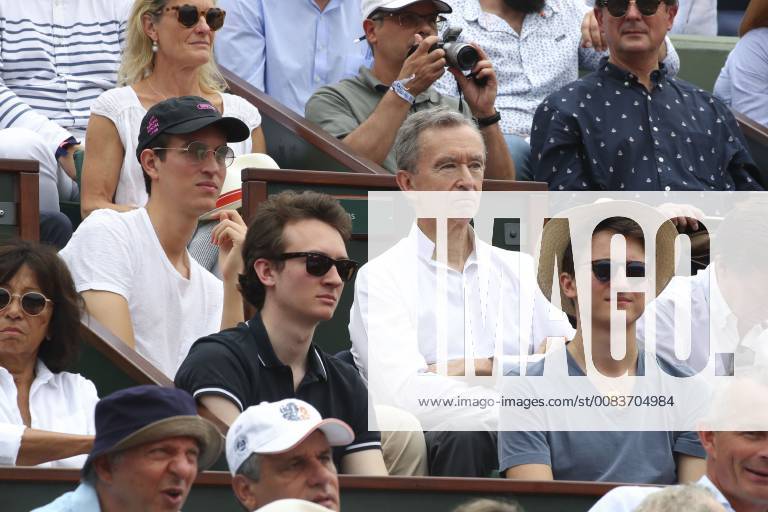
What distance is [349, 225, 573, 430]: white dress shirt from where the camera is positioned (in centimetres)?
500

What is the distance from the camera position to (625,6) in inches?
252

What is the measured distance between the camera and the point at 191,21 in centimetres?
616

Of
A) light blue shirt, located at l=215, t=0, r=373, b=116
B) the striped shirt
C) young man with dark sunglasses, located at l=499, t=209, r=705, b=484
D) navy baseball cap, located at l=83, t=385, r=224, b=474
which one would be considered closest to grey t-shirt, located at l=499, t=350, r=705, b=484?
young man with dark sunglasses, located at l=499, t=209, r=705, b=484

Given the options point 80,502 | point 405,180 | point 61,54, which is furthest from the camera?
point 61,54

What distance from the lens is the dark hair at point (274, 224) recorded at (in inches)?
183

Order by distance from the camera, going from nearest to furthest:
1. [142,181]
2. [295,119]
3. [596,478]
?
[596,478] → [142,181] → [295,119]

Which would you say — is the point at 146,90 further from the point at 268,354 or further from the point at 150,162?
the point at 268,354

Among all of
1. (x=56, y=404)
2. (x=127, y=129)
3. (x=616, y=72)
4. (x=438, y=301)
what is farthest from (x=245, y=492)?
(x=616, y=72)

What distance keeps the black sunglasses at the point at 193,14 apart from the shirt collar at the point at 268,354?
1889 millimetres

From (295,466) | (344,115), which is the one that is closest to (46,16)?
(344,115)

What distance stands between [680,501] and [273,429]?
86 cm

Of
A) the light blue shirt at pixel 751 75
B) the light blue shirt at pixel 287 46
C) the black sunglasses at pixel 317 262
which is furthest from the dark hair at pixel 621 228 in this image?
the light blue shirt at pixel 751 75

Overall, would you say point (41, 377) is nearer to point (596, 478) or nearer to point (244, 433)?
point (244, 433)

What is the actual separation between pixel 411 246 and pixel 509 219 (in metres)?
0.73
